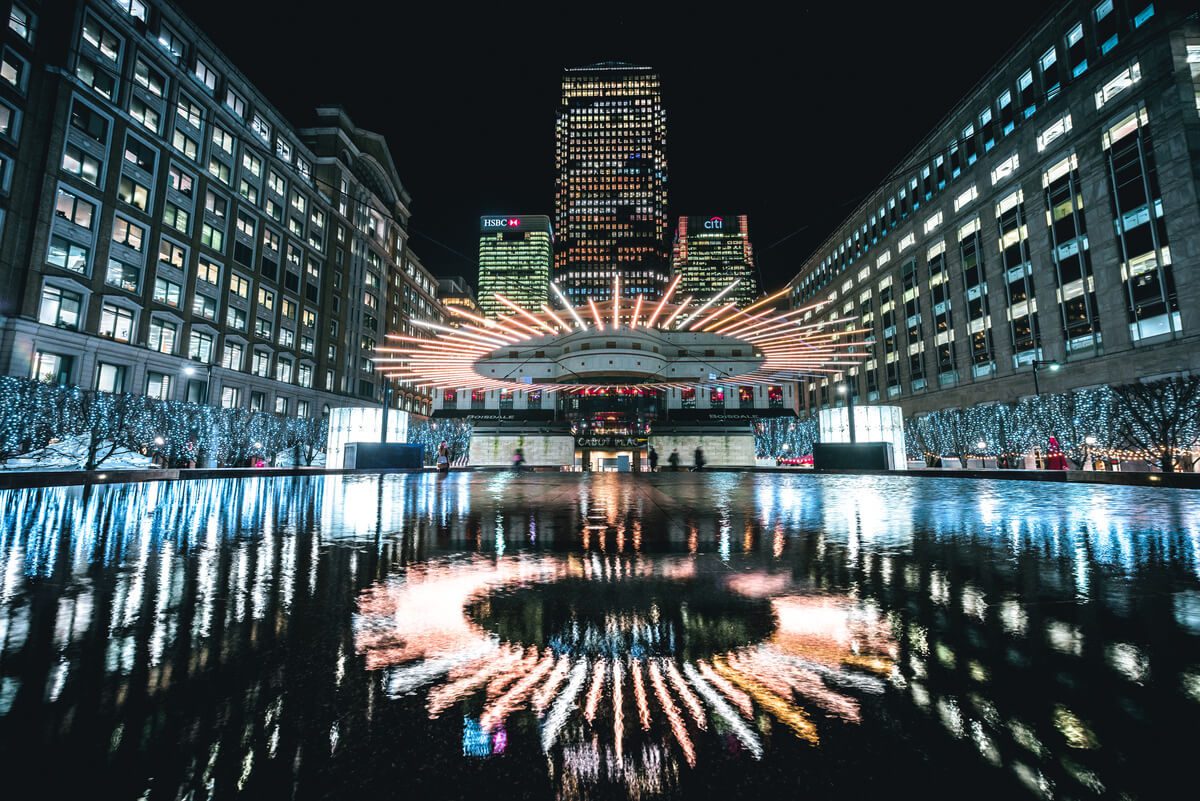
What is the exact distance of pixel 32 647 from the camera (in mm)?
2387

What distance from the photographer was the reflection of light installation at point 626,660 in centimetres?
160

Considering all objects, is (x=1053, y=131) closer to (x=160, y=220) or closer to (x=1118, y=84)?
(x=1118, y=84)

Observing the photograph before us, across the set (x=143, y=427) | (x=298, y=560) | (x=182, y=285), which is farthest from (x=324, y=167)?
(x=298, y=560)

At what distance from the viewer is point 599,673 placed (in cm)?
209

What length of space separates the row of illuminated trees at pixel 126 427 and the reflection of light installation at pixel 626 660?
31.4 metres

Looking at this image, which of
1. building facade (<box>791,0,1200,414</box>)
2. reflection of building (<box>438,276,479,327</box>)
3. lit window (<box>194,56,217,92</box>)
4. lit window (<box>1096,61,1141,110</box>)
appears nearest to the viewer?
building facade (<box>791,0,1200,414</box>)

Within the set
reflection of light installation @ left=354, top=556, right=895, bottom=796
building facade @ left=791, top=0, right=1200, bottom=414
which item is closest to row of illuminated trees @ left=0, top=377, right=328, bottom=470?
reflection of light installation @ left=354, top=556, right=895, bottom=796

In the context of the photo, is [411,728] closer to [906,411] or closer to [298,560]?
[298,560]

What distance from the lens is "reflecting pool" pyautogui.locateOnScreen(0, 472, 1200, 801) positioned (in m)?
1.39

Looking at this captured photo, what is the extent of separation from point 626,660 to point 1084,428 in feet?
125

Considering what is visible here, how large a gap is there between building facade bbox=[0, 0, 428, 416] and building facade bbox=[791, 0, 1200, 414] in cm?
4978

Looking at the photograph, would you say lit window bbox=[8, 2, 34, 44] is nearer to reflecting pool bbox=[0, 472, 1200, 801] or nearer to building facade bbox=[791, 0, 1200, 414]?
reflecting pool bbox=[0, 472, 1200, 801]

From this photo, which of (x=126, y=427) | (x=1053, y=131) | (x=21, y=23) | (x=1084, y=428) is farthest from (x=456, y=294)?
(x=1084, y=428)

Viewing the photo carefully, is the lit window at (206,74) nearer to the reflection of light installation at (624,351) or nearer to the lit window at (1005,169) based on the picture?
the reflection of light installation at (624,351)
